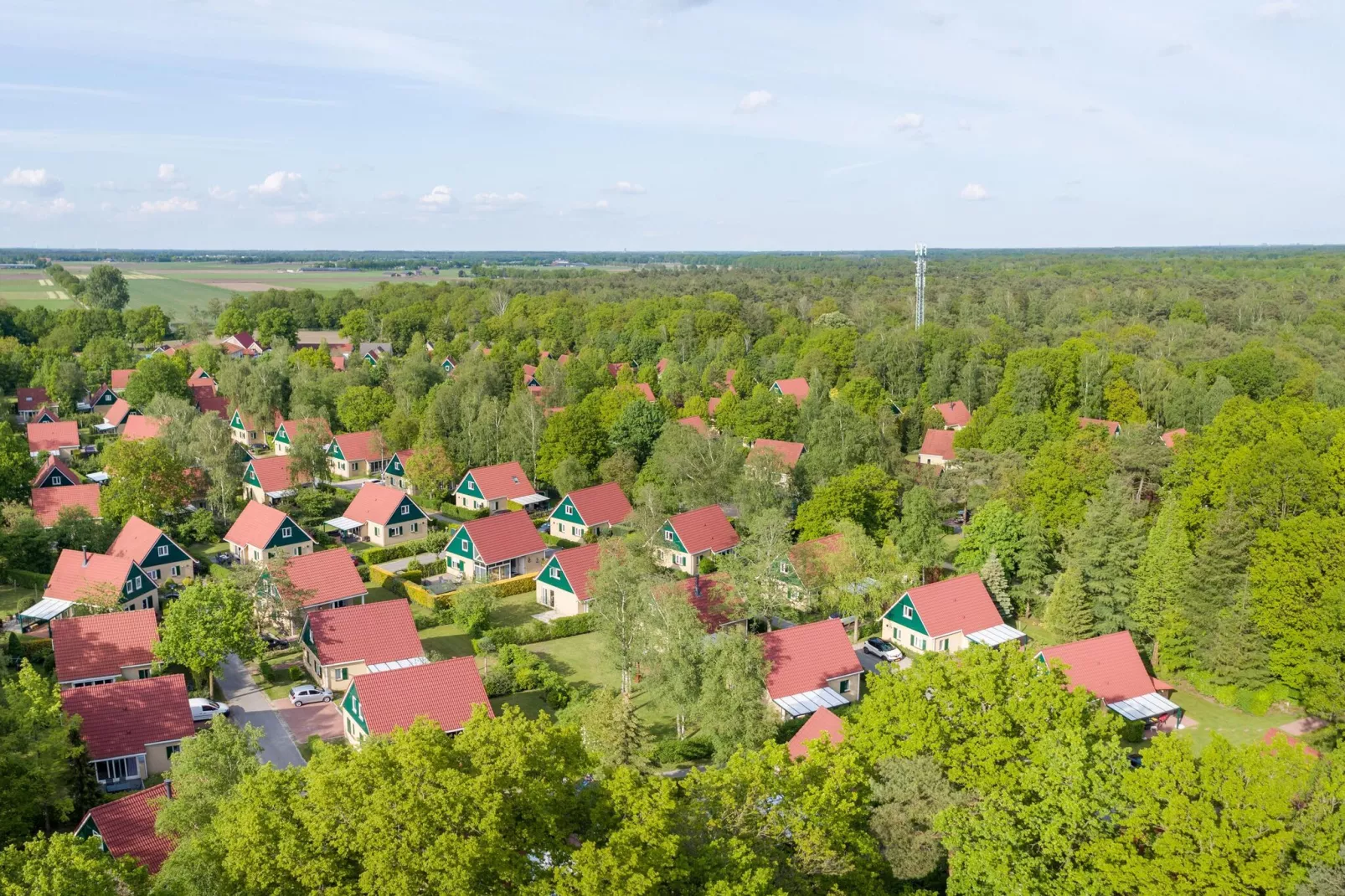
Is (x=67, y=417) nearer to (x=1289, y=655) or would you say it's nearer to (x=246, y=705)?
(x=246, y=705)

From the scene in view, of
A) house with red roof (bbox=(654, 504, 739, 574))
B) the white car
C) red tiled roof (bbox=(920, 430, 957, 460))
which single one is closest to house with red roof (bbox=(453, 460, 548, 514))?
house with red roof (bbox=(654, 504, 739, 574))

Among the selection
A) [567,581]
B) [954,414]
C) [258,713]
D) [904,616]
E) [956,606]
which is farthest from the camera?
[954,414]

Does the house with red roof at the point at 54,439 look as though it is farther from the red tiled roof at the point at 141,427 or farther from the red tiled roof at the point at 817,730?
the red tiled roof at the point at 817,730

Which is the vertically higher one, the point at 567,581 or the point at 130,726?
the point at 567,581

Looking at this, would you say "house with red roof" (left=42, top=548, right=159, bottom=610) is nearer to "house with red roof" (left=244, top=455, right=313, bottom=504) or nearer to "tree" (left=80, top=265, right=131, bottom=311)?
"house with red roof" (left=244, top=455, right=313, bottom=504)

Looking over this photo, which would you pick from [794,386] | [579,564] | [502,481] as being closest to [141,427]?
[502,481]

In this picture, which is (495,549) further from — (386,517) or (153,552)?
(153,552)
